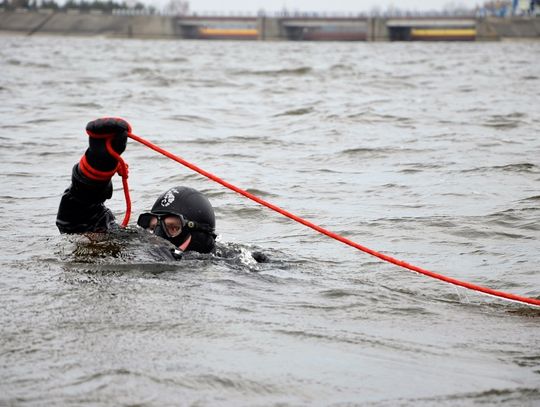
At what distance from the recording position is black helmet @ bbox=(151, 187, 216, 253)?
7121 mm

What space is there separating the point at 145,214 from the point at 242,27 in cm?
9819

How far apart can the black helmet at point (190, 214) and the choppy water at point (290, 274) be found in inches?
7.4

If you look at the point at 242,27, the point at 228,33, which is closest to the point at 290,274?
the point at 242,27

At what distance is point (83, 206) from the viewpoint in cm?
702

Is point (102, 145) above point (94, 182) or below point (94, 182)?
above

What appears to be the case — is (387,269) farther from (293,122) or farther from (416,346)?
(293,122)

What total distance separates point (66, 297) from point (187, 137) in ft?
36.1

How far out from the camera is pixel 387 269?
26.7ft

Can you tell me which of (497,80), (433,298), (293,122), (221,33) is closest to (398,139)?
(293,122)

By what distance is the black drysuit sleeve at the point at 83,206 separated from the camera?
6.80m

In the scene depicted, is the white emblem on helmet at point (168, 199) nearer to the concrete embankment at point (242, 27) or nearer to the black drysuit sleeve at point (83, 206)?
the black drysuit sleeve at point (83, 206)

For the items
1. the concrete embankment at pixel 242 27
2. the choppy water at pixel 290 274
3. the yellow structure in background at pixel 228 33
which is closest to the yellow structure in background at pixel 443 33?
the concrete embankment at pixel 242 27

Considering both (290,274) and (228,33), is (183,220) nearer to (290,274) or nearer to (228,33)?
(290,274)

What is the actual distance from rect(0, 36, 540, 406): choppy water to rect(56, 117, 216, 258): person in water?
187mm
